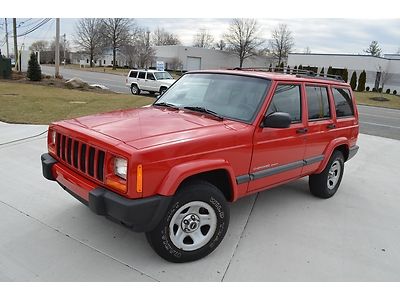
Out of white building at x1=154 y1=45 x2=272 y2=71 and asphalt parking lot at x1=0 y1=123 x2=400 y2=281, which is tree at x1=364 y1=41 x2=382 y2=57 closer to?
white building at x1=154 y1=45 x2=272 y2=71

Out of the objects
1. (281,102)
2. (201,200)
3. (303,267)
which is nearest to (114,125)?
(201,200)

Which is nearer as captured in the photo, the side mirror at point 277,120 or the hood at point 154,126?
the hood at point 154,126

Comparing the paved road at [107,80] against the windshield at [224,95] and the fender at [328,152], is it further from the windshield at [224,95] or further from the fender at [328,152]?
the fender at [328,152]

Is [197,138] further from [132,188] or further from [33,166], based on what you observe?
[33,166]

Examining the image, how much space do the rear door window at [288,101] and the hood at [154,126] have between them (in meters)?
0.55

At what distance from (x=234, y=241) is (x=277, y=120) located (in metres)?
1.33

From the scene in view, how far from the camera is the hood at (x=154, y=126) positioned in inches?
111

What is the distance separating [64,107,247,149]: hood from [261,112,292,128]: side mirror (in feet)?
0.82

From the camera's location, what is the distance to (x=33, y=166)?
525 centimetres

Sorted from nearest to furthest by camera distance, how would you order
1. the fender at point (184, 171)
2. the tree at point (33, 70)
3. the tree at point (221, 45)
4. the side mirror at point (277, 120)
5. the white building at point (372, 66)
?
1. the fender at point (184, 171)
2. the side mirror at point (277, 120)
3. the tree at point (33, 70)
4. the white building at point (372, 66)
5. the tree at point (221, 45)

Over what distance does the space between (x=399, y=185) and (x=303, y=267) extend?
3.70 metres

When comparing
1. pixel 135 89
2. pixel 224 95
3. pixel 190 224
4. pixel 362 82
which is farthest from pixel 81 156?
pixel 362 82

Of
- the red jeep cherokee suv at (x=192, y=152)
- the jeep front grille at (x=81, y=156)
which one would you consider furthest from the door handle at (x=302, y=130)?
the jeep front grille at (x=81, y=156)

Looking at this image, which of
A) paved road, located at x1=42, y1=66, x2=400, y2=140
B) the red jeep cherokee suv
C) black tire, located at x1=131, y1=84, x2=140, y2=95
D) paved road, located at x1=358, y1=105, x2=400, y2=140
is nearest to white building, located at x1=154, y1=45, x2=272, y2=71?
paved road, located at x1=42, y1=66, x2=400, y2=140
